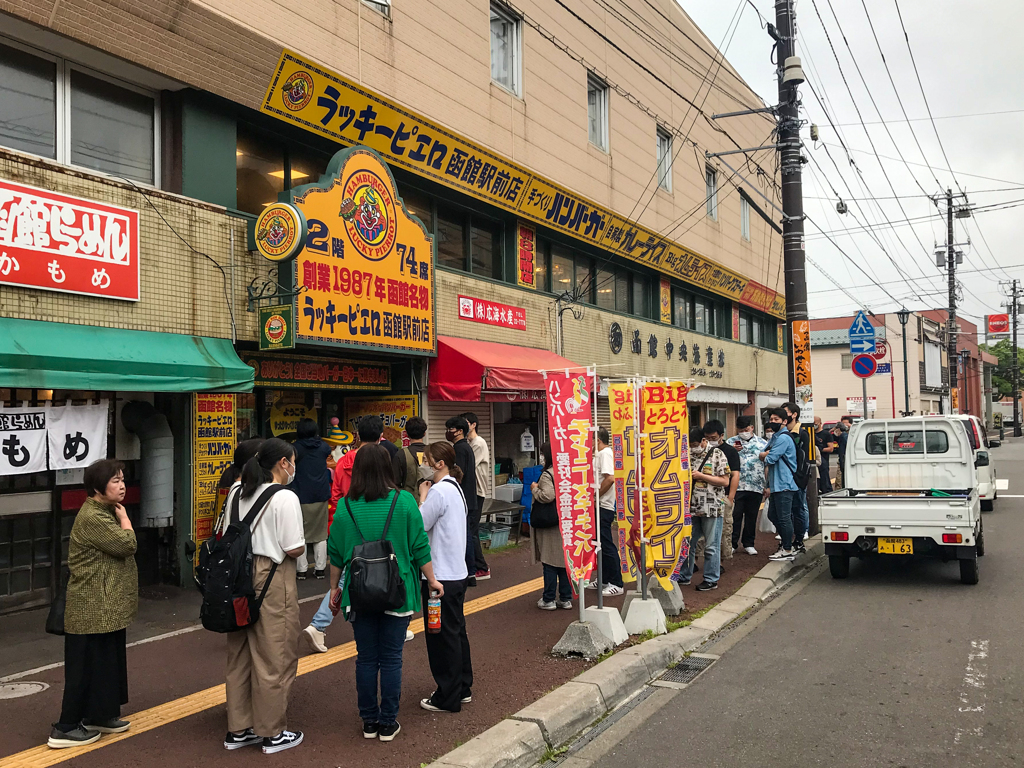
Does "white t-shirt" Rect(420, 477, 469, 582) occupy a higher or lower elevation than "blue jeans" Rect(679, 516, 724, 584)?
higher

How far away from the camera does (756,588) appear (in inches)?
350

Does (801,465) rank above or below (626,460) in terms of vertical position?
below

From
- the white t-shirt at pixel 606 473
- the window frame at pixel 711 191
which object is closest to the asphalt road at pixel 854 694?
the white t-shirt at pixel 606 473

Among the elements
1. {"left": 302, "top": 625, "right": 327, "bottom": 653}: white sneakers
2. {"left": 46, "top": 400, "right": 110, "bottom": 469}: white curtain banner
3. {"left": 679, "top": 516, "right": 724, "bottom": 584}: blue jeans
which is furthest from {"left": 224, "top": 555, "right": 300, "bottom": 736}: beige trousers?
{"left": 679, "top": 516, "right": 724, "bottom": 584}: blue jeans

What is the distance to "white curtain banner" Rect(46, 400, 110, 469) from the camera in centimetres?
718

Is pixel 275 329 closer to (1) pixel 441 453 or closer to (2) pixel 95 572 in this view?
(1) pixel 441 453

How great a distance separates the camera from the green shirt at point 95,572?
4559 mm

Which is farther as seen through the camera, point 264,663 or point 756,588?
point 756,588

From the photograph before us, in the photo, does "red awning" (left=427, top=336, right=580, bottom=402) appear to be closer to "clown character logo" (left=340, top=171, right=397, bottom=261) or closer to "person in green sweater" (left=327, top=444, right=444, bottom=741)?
"clown character logo" (left=340, top=171, right=397, bottom=261)

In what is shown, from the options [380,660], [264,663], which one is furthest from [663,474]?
[264,663]

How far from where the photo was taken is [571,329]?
52.6 ft

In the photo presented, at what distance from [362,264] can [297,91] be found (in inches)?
87.5

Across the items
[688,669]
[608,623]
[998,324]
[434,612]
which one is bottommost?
[688,669]

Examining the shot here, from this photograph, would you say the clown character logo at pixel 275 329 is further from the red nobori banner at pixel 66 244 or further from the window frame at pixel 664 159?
the window frame at pixel 664 159
